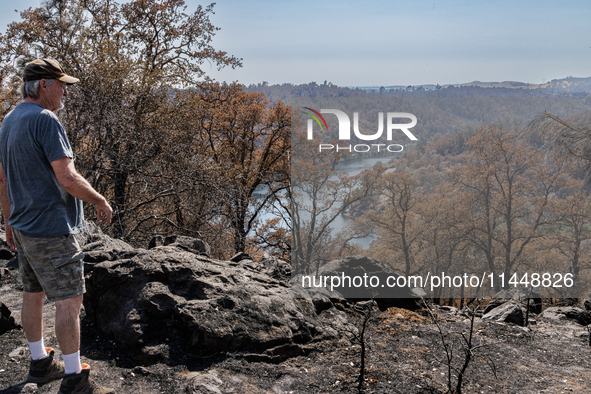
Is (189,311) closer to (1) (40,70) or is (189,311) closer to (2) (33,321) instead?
(2) (33,321)

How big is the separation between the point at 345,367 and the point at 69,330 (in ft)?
6.61

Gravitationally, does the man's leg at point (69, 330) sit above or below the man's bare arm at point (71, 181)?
below

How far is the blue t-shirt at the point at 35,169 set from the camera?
93.1 inches

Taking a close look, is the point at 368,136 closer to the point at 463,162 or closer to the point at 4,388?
the point at 463,162

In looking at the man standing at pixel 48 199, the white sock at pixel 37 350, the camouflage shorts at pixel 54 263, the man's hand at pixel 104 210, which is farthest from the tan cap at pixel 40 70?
the white sock at pixel 37 350

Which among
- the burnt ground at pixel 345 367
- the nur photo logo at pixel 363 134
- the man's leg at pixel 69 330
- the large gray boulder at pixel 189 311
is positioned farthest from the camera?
the nur photo logo at pixel 363 134

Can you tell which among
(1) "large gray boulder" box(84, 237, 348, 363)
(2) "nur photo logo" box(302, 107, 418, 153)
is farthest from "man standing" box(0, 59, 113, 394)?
(2) "nur photo logo" box(302, 107, 418, 153)

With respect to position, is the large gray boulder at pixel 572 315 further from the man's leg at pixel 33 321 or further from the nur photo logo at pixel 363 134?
the man's leg at pixel 33 321

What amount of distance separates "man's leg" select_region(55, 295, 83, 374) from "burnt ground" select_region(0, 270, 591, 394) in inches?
11.2

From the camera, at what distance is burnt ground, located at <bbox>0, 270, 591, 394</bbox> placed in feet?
9.41

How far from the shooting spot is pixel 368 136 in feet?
17.9

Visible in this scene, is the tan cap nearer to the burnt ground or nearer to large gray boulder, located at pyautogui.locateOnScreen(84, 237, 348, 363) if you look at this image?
large gray boulder, located at pyautogui.locateOnScreen(84, 237, 348, 363)

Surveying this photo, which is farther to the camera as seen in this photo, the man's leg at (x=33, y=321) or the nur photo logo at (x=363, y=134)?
the nur photo logo at (x=363, y=134)

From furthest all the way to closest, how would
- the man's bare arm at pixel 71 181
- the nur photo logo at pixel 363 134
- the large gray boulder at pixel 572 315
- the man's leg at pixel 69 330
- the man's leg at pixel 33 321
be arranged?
1. the large gray boulder at pixel 572 315
2. the nur photo logo at pixel 363 134
3. the man's leg at pixel 33 321
4. the man's leg at pixel 69 330
5. the man's bare arm at pixel 71 181
